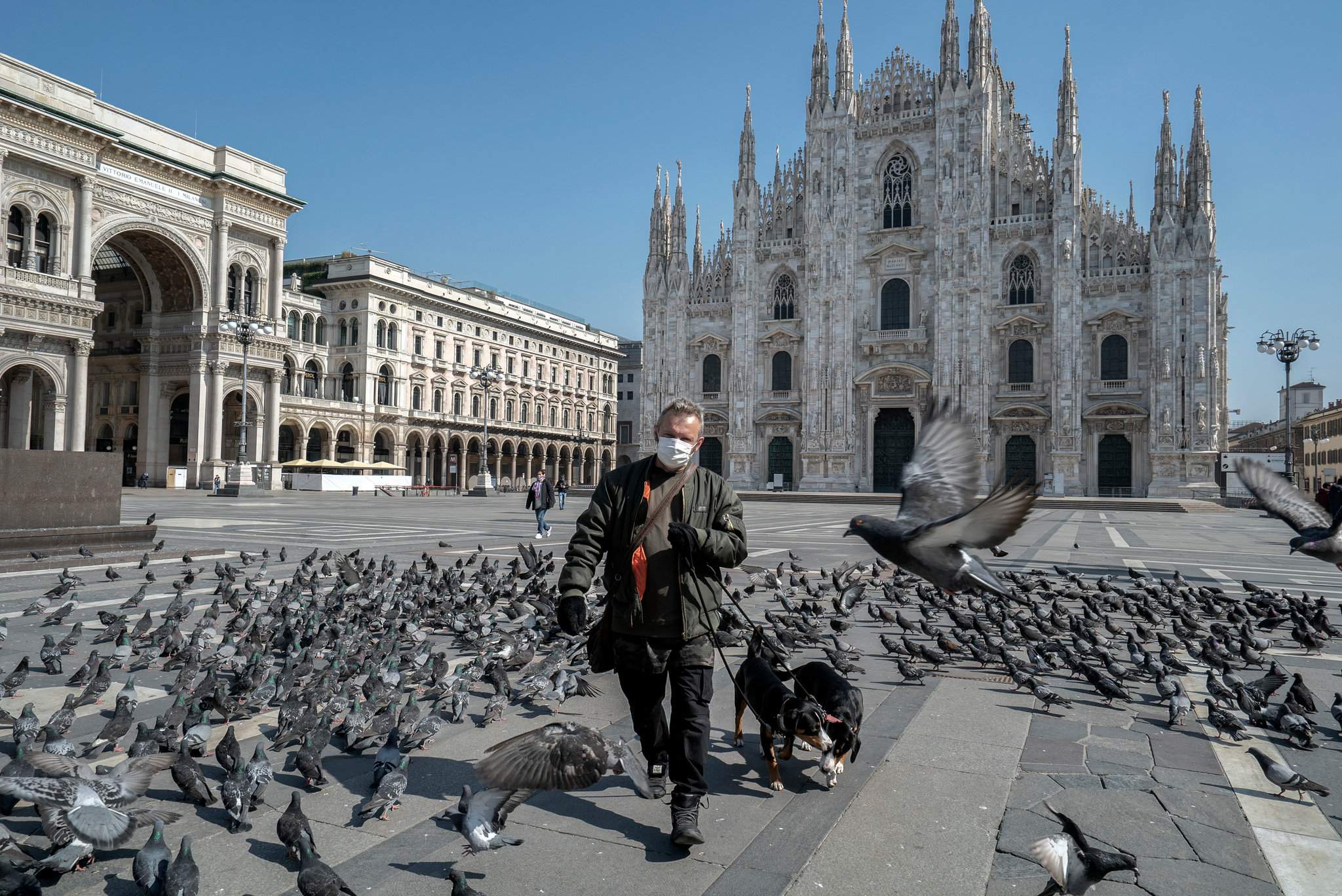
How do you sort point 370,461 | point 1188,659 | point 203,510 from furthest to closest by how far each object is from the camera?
point 370,461 → point 203,510 → point 1188,659

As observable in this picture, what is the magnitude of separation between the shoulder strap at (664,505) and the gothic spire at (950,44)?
42423mm

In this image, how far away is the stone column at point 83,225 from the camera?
116ft

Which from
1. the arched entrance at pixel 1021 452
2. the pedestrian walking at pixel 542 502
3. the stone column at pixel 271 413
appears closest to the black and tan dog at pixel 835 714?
the pedestrian walking at pixel 542 502

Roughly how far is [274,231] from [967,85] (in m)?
36.9

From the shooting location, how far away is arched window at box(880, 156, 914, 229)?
4128 cm

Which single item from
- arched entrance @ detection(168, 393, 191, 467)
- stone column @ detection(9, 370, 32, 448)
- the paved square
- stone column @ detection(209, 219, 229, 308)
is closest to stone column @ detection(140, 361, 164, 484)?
arched entrance @ detection(168, 393, 191, 467)

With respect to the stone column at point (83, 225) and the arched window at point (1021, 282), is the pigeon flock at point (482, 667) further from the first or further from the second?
the stone column at point (83, 225)

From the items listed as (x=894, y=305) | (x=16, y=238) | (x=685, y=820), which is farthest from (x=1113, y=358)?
(x=16, y=238)

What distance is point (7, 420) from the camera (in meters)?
35.2

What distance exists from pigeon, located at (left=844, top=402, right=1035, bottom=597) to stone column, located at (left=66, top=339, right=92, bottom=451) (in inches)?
1621

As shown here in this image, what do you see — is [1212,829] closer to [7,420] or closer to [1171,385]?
[1171,385]

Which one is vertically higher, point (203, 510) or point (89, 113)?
point (89, 113)

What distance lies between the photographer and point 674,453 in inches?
133

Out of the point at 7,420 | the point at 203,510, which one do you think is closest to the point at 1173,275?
the point at 203,510
